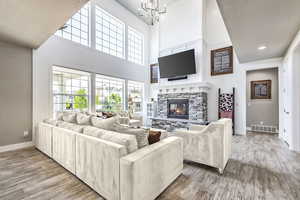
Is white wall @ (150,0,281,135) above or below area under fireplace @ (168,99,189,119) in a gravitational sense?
above

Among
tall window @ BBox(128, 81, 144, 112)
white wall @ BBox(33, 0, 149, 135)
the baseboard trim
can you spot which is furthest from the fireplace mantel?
the baseboard trim

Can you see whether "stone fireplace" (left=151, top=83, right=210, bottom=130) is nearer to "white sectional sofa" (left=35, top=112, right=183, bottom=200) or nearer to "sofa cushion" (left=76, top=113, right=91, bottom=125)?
"white sectional sofa" (left=35, top=112, right=183, bottom=200)

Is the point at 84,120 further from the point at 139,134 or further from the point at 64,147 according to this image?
the point at 139,134

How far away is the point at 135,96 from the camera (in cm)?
728

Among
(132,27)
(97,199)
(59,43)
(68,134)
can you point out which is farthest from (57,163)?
(132,27)

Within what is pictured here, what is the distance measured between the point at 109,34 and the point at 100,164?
569 centimetres

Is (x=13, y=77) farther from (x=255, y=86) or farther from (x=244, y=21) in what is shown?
(x=255, y=86)

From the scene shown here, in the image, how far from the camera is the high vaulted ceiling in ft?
6.70

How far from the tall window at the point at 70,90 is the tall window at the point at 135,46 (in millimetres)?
2715

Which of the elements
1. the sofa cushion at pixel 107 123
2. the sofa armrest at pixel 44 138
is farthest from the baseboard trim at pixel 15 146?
the sofa cushion at pixel 107 123

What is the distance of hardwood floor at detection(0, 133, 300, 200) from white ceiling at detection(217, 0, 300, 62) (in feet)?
8.74

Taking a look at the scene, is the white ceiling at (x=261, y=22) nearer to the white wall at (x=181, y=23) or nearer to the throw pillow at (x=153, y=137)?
the throw pillow at (x=153, y=137)

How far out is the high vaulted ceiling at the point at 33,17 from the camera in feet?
6.70

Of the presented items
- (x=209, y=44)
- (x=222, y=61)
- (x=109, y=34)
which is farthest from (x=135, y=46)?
(x=222, y=61)
